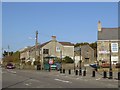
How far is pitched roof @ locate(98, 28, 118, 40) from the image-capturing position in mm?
93625

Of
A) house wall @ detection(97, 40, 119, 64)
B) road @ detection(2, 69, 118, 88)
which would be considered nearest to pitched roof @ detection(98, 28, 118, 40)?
house wall @ detection(97, 40, 119, 64)

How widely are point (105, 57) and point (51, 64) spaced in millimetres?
23593

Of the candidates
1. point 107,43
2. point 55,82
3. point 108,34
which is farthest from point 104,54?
point 55,82

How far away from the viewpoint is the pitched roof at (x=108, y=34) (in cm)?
9362

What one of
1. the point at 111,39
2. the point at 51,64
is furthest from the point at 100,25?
the point at 51,64

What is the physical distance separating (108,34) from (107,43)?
12.5 ft

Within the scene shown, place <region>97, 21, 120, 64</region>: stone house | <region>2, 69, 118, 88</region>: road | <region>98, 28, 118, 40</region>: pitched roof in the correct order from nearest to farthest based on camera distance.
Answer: <region>2, 69, 118, 88</region>: road
<region>97, 21, 120, 64</region>: stone house
<region>98, 28, 118, 40</region>: pitched roof

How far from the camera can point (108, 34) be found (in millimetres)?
95375

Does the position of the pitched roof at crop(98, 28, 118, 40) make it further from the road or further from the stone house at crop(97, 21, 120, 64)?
the road

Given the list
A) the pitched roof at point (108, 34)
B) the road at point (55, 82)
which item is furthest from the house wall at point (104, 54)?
the road at point (55, 82)

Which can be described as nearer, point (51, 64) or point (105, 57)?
point (51, 64)

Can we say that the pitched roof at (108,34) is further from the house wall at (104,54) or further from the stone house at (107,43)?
the house wall at (104,54)

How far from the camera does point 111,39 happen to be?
305 ft

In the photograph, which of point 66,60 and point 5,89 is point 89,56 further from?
point 5,89
